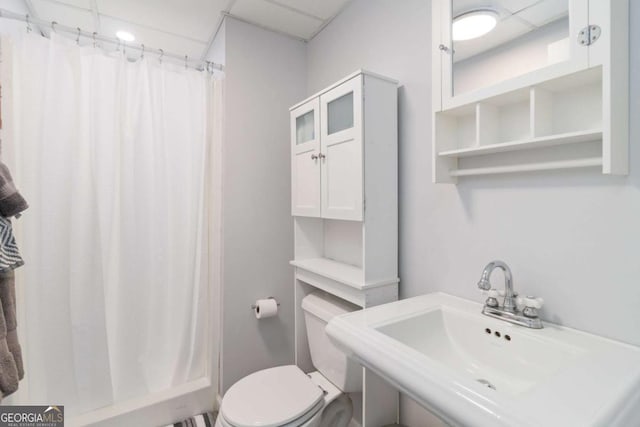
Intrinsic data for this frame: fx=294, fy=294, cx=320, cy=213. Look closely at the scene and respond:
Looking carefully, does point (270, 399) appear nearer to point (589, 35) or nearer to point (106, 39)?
point (589, 35)

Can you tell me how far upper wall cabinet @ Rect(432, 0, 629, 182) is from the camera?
0.72 meters

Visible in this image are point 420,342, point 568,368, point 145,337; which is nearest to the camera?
point 568,368

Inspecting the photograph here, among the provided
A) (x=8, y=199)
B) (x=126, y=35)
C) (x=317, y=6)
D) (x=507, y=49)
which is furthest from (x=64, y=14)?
(x=507, y=49)

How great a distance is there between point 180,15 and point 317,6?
80cm

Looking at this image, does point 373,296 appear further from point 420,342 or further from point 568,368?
point 568,368

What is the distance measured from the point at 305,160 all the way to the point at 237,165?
456 mm

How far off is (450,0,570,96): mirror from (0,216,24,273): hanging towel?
1646mm

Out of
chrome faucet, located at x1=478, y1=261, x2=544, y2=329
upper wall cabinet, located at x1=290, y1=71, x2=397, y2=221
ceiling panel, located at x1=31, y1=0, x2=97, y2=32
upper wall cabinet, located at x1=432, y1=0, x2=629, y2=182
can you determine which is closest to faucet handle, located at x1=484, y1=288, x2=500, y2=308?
chrome faucet, located at x1=478, y1=261, x2=544, y2=329

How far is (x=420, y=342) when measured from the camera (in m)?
1.00

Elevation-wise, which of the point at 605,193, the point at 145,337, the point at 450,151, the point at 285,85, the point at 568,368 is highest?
the point at 285,85

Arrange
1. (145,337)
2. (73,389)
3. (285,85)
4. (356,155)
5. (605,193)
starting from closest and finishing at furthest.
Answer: (605,193) < (356,155) < (73,389) < (145,337) < (285,85)

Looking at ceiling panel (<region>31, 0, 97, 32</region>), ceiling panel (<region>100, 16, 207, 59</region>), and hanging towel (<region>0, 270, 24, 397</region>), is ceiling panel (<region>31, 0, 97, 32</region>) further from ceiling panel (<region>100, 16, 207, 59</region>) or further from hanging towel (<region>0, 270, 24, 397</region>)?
hanging towel (<region>0, 270, 24, 397</region>)

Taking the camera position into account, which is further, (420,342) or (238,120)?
(238,120)

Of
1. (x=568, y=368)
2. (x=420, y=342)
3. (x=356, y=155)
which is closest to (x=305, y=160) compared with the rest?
(x=356, y=155)
